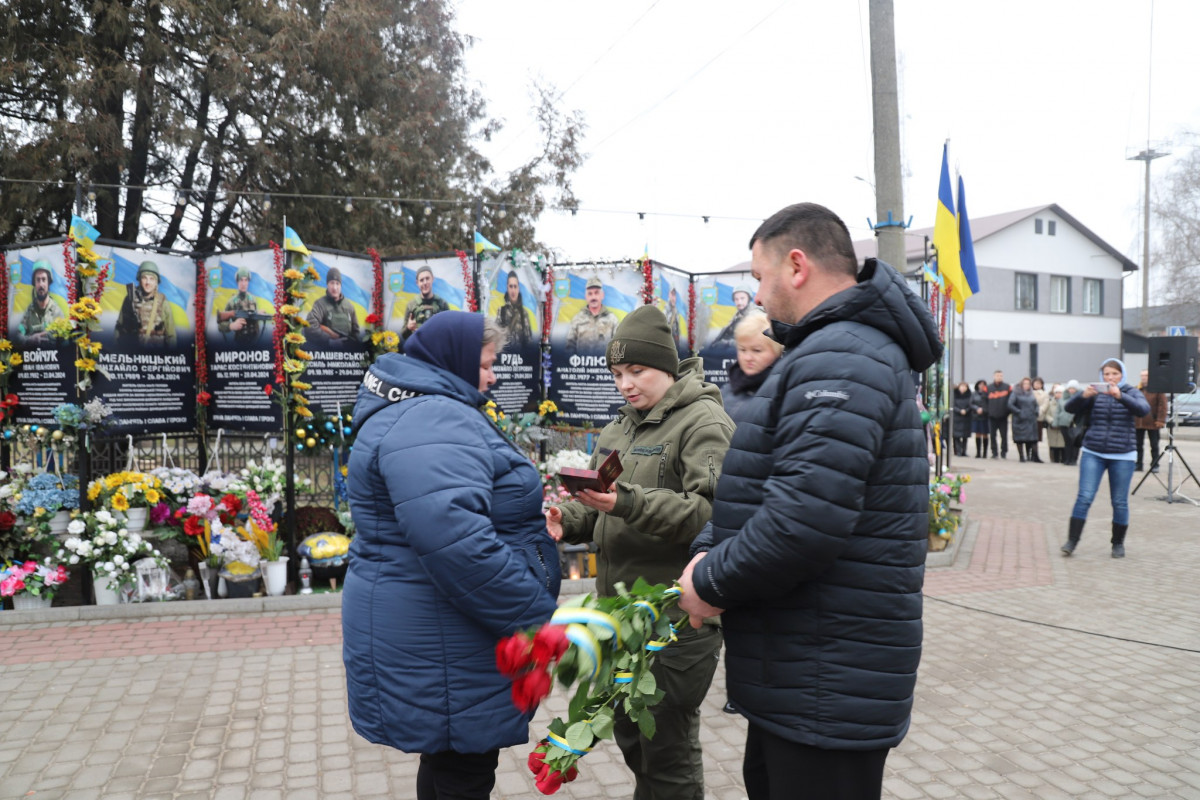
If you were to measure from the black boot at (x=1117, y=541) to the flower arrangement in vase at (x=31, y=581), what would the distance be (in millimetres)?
9540

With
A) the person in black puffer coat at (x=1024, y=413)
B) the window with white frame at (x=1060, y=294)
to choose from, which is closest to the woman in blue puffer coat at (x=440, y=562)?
the person in black puffer coat at (x=1024, y=413)

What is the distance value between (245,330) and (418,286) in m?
1.63

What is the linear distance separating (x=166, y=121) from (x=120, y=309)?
709cm

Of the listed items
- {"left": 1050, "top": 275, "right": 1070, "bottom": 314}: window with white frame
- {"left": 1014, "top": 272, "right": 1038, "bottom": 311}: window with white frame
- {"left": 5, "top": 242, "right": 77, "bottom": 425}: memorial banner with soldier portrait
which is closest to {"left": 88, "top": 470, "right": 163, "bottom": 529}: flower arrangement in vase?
{"left": 5, "top": 242, "right": 77, "bottom": 425}: memorial banner with soldier portrait

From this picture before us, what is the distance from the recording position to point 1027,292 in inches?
1447

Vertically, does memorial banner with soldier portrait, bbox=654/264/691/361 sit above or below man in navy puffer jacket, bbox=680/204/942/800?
above

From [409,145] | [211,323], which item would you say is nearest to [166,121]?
[409,145]

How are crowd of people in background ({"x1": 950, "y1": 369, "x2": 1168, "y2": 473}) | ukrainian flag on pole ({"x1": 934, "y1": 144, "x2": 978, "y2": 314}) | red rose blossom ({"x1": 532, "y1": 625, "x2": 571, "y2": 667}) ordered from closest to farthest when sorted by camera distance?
red rose blossom ({"x1": 532, "y1": 625, "x2": 571, "y2": 667})
ukrainian flag on pole ({"x1": 934, "y1": 144, "x2": 978, "y2": 314})
crowd of people in background ({"x1": 950, "y1": 369, "x2": 1168, "y2": 473})

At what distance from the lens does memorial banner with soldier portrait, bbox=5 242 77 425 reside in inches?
269

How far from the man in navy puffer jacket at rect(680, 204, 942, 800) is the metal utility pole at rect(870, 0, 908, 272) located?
5.64m

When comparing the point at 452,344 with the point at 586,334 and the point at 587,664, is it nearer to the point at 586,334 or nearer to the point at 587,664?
the point at 587,664

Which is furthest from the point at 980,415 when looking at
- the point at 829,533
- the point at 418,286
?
the point at 829,533

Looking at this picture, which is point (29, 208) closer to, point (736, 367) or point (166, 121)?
point (166, 121)

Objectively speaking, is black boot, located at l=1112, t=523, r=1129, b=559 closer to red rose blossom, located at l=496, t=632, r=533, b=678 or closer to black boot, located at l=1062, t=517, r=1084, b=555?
black boot, located at l=1062, t=517, r=1084, b=555
